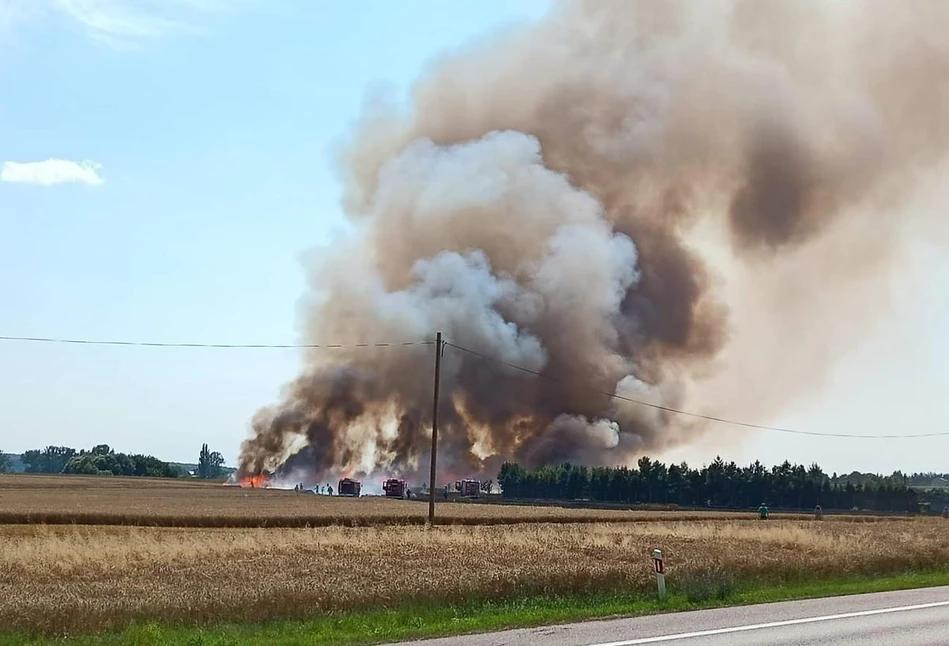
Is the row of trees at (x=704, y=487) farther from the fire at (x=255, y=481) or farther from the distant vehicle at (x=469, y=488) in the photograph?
the fire at (x=255, y=481)

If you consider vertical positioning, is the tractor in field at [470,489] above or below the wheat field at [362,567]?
above

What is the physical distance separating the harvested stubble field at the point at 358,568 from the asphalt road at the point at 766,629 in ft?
9.46

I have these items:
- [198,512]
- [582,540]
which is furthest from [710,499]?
[582,540]

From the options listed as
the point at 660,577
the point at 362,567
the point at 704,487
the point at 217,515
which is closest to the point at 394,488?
the point at 704,487

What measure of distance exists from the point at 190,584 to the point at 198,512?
28406mm

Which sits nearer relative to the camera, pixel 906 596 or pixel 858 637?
pixel 858 637

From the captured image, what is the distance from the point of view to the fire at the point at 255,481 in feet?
334

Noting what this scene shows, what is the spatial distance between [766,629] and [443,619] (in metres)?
5.04

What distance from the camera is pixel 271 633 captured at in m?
13.7

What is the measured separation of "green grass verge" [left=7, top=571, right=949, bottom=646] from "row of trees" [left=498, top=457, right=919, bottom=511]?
82.2 m

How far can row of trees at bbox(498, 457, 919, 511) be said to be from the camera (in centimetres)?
9794

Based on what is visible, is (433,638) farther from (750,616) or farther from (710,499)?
(710,499)

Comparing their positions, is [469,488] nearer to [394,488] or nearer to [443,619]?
[394,488]

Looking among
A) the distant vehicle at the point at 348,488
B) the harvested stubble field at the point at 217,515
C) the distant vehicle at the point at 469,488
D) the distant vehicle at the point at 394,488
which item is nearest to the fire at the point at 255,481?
the distant vehicle at the point at 348,488
